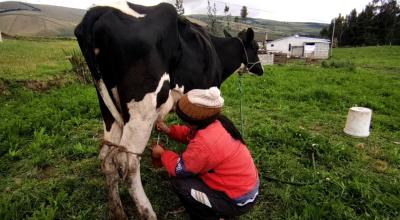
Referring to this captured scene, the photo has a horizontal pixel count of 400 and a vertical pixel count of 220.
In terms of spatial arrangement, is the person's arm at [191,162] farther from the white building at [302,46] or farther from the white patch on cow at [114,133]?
the white building at [302,46]

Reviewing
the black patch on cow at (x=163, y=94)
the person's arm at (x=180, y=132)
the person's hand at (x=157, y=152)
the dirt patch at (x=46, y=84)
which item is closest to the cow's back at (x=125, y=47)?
the black patch on cow at (x=163, y=94)

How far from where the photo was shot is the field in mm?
3533

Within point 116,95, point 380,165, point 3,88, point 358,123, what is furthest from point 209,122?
point 3,88

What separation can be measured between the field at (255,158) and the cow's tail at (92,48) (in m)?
1.18

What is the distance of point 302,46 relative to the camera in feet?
163

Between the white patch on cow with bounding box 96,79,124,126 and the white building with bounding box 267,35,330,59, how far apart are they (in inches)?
1635

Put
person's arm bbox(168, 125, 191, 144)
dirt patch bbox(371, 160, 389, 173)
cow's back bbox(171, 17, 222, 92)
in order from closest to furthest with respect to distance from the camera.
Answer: cow's back bbox(171, 17, 222, 92), person's arm bbox(168, 125, 191, 144), dirt patch bbox(371, 160, 389, 173)

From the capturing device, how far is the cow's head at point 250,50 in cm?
573

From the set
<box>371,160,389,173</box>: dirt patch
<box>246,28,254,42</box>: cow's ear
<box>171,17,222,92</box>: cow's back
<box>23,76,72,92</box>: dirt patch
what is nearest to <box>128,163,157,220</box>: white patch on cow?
<box>171,17,222,92</box>: cow's back

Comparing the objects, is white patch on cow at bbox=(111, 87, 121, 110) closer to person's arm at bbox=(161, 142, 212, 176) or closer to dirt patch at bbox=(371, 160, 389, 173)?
person's arm at bbox=(161, 142, 212, 176)

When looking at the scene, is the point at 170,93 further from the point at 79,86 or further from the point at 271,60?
the point at 271,60

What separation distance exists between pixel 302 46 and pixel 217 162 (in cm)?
5054

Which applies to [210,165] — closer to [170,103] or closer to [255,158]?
[170,103]

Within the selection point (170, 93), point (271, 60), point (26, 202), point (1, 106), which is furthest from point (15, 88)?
point (271, 60)
